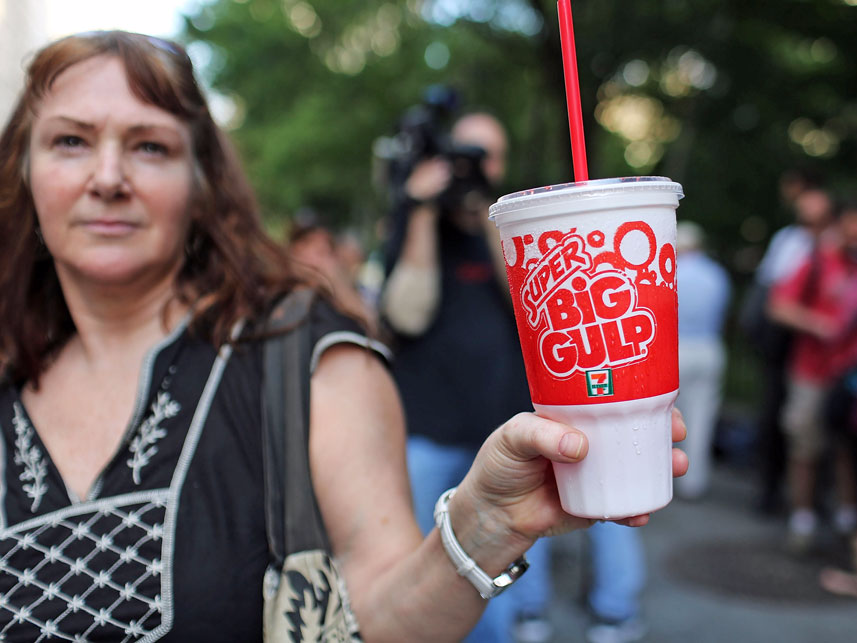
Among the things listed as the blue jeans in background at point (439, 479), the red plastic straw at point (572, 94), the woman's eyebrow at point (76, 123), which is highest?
the woman's eyebrow at point (76, 123)

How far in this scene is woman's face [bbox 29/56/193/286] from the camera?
5.11ft

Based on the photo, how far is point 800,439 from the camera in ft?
16.7

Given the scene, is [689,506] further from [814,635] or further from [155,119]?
[155,119]

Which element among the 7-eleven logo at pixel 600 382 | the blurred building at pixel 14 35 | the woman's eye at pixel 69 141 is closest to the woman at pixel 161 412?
the woman's eye at pixel 69 141

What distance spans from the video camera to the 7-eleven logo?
1.96 m

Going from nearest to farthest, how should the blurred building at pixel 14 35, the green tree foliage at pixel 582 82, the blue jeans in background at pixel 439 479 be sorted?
the blue jeans in background at pixel 439 479, the blurred building at pixel 14 35, the green tree foliage at pixel 582 82

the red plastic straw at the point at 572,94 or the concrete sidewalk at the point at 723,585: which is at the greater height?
the red plastic straw at the point at 572,94

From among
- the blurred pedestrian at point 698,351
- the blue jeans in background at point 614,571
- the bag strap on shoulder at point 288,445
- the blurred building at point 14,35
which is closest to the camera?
the bag strap on shoulder at point 288,445

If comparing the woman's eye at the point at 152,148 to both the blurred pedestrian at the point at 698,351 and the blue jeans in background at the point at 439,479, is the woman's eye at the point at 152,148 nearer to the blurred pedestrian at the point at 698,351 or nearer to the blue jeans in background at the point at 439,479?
the blue jeans in background at the point at 439,479

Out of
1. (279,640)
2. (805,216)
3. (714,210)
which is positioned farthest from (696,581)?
(714,210)

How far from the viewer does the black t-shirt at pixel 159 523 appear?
1361 millimetres

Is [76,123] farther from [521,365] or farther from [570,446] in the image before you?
[521,365]

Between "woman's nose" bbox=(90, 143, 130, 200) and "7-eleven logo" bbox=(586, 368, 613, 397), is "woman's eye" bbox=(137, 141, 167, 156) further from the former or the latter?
"7-eleven logo" bbox=(586, 368, 613, 397)

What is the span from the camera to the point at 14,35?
630 cm
